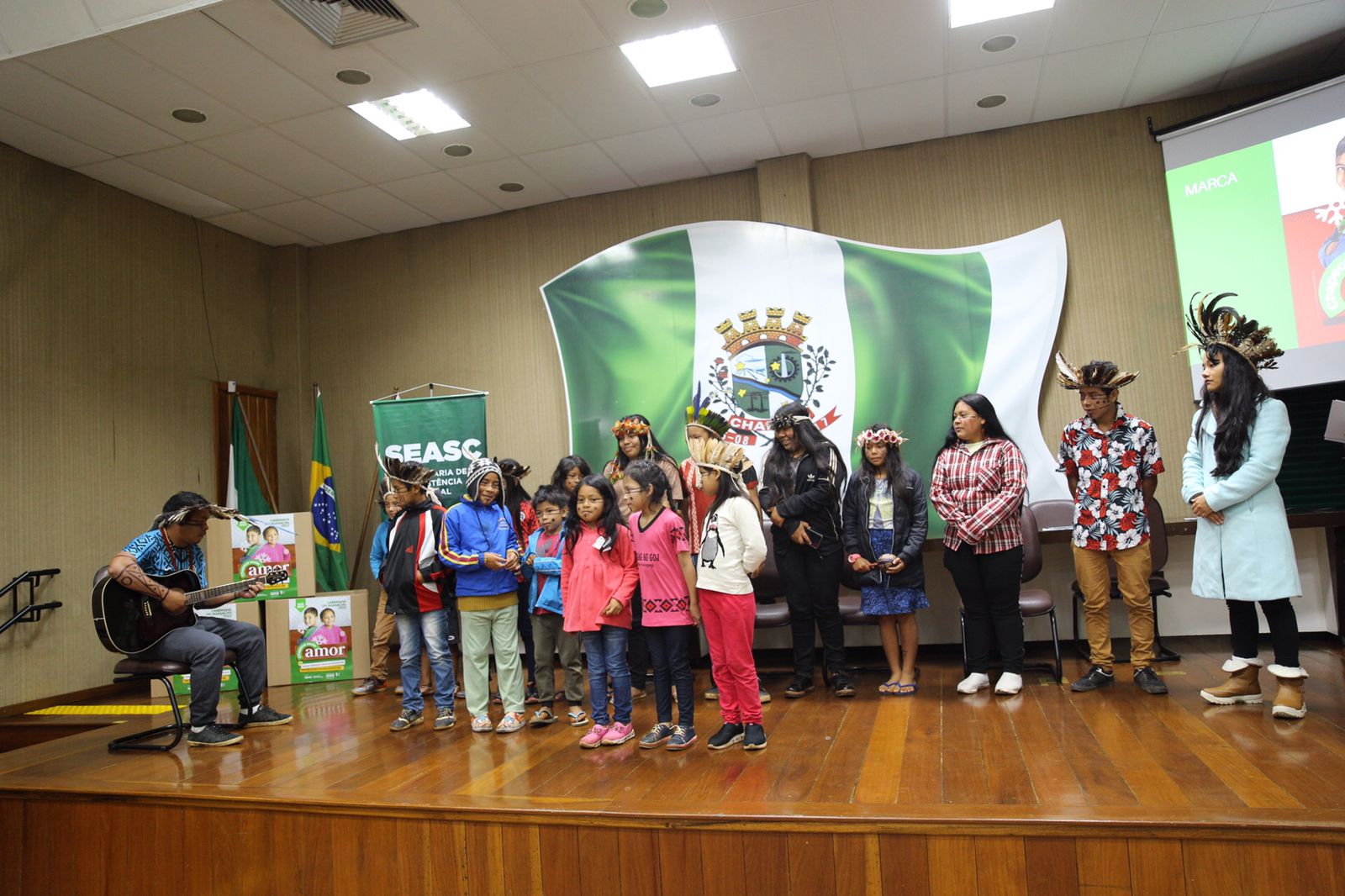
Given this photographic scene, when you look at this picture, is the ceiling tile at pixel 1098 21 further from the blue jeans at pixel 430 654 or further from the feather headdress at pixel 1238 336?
the blue jeans at pixel 430 654

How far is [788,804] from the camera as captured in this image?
2.82 meters

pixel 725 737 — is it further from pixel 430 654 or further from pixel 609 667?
pixel 430 654

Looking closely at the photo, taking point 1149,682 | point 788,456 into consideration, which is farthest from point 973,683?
point 788,456

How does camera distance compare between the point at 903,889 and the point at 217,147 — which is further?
the point at 217,147

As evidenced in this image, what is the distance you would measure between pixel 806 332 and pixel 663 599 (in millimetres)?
3149

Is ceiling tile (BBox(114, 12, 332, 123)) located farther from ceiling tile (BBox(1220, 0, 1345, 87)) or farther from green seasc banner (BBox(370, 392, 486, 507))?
ceiling tile (BBox(1220, 0, 1345, 87))

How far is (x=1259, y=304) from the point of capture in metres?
5.33

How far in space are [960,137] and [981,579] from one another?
3455mm

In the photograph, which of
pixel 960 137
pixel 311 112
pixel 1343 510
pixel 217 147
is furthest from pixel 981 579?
pixel 217 147

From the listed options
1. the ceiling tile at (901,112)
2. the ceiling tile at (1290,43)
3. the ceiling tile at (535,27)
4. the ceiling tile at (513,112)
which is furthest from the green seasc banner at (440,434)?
the ceiling tile at (1290,43)

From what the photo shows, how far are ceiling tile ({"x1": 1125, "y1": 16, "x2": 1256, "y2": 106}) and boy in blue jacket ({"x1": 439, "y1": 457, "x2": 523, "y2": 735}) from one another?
4535 millimetres

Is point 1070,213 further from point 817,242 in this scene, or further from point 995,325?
point 817,242

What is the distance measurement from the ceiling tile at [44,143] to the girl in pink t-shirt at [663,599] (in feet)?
15.2

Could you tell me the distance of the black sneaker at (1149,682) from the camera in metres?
4.04
